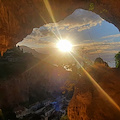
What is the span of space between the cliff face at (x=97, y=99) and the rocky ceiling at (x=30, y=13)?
690cm

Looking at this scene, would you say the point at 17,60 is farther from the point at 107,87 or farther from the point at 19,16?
the point at 107,87

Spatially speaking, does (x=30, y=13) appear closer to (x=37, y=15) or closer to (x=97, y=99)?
(x=37, y=15)

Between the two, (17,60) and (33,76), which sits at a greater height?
(17,60)

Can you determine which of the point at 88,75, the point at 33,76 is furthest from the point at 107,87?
the point at 33,76

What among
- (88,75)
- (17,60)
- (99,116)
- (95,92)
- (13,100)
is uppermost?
(17,60)

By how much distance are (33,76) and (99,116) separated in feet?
125

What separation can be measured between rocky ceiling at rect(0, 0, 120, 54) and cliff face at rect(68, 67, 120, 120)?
22.6 feet

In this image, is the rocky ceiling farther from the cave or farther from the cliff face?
the cliff face

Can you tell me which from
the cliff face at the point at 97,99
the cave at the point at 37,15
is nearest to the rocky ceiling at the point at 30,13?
the cave at the point at 37,15

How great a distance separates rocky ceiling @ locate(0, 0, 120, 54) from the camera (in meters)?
10.1

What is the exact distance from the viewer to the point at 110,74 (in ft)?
26.2

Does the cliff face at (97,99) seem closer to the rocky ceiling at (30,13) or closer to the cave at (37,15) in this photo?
the cave at (37,15)

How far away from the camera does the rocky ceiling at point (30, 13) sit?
33.2ft

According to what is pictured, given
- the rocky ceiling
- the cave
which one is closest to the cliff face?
the cave
